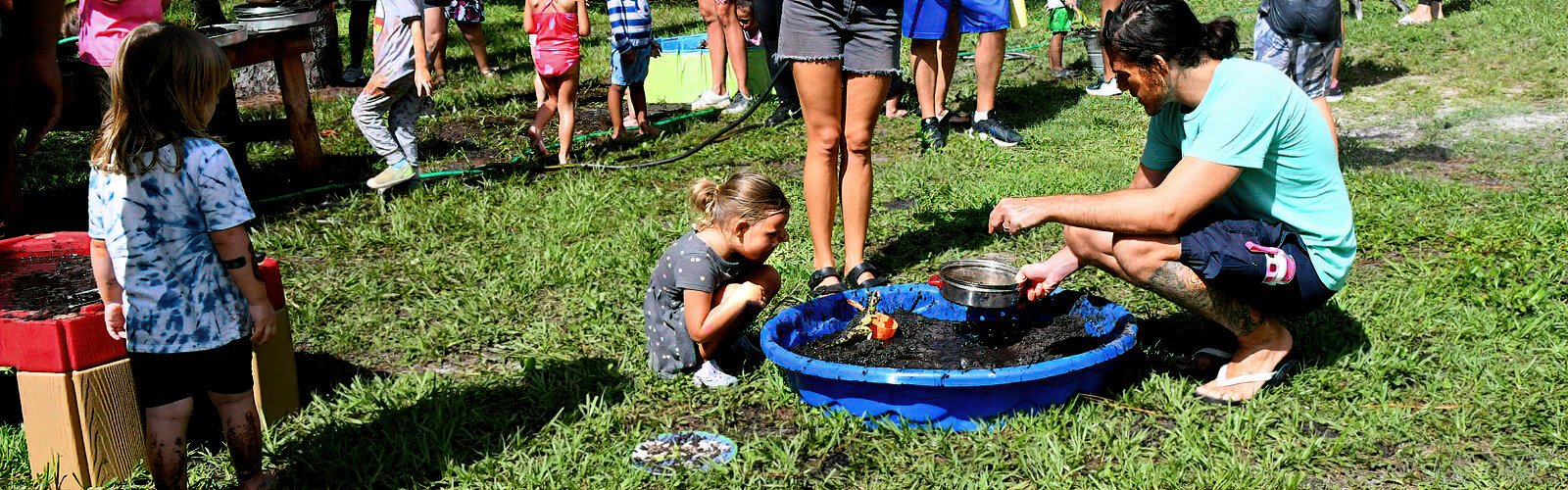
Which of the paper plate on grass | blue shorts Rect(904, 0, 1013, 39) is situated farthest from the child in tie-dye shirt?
blue shorts Rect(904, 0, 1013, 39)

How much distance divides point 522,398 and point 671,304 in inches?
22.2

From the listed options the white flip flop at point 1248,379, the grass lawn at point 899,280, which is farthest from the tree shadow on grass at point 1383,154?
the white flip flop at point 1248,379

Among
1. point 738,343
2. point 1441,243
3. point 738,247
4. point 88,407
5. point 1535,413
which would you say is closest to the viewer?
point 88,407

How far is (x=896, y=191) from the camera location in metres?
6.05

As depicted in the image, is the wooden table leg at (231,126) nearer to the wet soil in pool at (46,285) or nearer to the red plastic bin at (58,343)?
the wet soil in pool at (46,285)

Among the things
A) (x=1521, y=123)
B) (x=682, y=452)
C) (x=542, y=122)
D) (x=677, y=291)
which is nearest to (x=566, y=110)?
(x=542, y=122)

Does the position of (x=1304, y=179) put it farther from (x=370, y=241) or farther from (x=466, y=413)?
(x=370, y=241)

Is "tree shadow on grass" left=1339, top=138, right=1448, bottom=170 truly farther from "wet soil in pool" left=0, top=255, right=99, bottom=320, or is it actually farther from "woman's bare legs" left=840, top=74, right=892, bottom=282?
"wet soil in pool" left=0, top=255, right=99, bottom=320

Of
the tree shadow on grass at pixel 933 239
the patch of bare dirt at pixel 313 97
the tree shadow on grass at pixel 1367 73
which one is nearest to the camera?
the tree shadow on grass at pixel 933 239

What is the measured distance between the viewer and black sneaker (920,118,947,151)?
23.2 feet

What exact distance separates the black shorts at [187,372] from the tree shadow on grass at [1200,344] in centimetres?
244

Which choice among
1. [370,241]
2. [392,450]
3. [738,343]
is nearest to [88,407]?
[392,450]

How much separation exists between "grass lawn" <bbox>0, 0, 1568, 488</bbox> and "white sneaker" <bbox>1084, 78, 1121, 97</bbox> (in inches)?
35.5

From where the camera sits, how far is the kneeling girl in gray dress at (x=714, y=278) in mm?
3607
